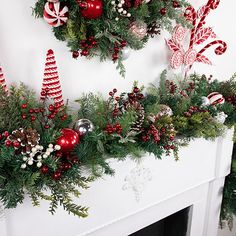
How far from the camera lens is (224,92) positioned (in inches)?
59.4

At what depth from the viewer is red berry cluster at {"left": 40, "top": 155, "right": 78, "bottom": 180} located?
3.00 ft

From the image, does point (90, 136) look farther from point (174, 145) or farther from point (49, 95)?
point (174, 145)

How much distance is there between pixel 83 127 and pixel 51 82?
6.7 inches

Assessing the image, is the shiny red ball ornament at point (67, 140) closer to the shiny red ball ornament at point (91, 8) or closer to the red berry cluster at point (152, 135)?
the red berry cluster at point (152, 135)

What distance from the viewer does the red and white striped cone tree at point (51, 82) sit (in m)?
1.02

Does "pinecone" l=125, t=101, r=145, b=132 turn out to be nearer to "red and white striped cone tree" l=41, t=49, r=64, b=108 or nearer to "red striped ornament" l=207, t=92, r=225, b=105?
"red and white striped cone tree" l=41, t=49, r=64, b=108

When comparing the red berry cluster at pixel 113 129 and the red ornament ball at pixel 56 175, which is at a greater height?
the red berry cluster at pixel 113 129

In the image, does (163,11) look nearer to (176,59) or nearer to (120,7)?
(120,7)

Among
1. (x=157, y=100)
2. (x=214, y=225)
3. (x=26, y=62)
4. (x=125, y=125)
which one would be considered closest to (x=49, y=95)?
(x=26, y=62)

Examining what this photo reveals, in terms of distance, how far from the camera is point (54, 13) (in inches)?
38.1

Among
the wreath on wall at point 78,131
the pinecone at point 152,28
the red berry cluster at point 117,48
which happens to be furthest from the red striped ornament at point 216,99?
the red berry cluster at point 117,48

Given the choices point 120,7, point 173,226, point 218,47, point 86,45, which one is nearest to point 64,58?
point 86,45

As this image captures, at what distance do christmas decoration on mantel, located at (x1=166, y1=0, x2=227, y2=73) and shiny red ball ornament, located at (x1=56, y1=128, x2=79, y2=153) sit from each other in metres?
0.60

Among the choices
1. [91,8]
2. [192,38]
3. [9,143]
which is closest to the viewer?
[9,143]
